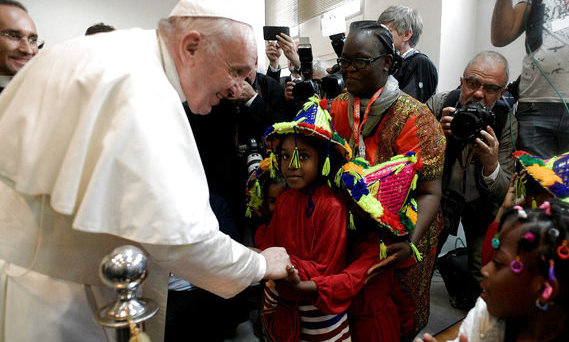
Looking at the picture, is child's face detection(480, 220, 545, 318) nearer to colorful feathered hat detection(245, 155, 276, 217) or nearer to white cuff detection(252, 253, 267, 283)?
white cuff detection(252, 253, 267, 283)

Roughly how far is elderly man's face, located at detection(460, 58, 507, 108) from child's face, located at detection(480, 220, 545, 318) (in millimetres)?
1347

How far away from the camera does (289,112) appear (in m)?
2.99

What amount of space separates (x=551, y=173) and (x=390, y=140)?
69cm

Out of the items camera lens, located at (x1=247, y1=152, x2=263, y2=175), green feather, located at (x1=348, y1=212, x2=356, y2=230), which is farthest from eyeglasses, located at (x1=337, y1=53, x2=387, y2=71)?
camera lens, located at (x1=247, y1=152, x2=263, y2=175)

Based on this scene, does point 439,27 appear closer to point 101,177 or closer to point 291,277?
point 291,277

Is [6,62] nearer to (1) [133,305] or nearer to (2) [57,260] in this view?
(2) [57,260]

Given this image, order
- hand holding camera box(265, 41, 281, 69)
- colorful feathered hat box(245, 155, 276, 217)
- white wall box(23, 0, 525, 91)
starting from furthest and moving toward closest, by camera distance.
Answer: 1. white wall box(23, 0, 525, 91)
2. hand holding camera box(265, 41, 281, 69)
3. colorful feathered hat box(245, 155, 276, 217)

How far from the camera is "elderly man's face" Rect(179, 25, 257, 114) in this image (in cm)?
136

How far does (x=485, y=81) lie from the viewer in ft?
7.38

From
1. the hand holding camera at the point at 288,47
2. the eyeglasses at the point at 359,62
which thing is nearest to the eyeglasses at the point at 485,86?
the eyeglasses at the point at 359,62

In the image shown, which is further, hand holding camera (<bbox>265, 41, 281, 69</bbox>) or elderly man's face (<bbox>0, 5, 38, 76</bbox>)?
hand holding camera (<bbox>265, 41, 281, 69</bbox>)

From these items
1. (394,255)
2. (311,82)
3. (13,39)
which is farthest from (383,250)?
(13,39)

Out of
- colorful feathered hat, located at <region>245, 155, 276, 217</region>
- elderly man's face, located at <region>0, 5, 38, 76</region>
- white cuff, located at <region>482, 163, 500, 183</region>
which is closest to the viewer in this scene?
colorful feathered hat, located at <region>245, 155, 276, 217</region>

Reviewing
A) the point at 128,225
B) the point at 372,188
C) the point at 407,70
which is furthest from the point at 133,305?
the point at 407,70
